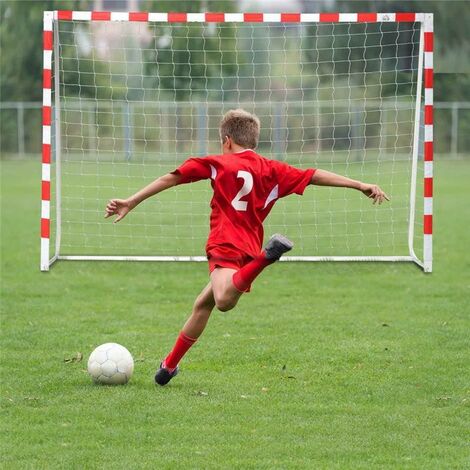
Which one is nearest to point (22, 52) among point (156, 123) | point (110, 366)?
point (156, 123)

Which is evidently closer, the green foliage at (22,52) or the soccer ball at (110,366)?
the soccer ball at (110,366)

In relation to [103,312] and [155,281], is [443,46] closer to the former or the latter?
[155,281]

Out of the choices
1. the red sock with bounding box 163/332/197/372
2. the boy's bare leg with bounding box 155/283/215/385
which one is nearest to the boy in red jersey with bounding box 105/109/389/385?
the boy's bare leg with bounding box 155/283/215/385

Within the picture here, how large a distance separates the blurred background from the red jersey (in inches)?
635

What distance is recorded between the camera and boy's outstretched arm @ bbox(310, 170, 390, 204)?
22.2 feet

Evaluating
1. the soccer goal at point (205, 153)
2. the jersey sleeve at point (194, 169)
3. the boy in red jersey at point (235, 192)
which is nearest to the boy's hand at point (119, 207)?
the boy in red jersey at point (235, 192)

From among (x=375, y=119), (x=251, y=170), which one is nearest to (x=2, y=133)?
(x=375, y=119)

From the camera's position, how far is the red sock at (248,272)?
250 inches

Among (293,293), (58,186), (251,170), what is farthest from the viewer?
(293,293)

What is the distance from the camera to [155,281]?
475 inches

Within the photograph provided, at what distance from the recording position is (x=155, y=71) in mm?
26172

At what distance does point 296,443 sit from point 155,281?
6.52m

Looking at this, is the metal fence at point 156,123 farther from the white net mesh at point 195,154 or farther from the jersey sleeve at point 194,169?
the jersey sleeve at point 194,169

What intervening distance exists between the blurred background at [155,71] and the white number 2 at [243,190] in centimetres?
1634
